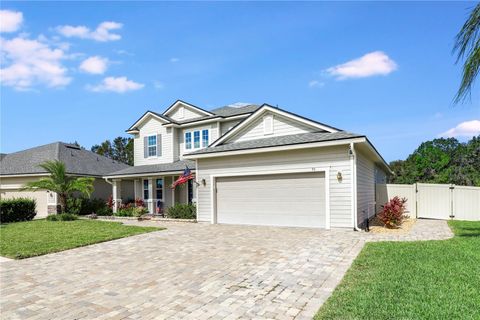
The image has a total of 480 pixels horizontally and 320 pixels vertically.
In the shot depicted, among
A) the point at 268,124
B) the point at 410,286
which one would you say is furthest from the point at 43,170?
the point at 410,286

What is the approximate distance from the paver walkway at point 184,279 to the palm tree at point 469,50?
4636mm

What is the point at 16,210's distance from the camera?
59.7 feet

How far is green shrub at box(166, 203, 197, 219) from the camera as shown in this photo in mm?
16419

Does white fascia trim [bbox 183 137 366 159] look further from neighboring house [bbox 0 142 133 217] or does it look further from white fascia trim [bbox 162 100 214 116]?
neighboring house [bbox 0 142 133 217]

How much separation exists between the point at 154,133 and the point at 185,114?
2597 millimetres

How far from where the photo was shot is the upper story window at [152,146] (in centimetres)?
2203

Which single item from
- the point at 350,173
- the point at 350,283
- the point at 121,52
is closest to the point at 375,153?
the point at 350,173

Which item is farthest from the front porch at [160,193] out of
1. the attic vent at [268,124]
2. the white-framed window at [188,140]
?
the attic vent at [268,124]

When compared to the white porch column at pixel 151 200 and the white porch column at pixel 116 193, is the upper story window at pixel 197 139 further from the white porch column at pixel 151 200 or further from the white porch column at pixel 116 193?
the white porch column at pixel 116 193

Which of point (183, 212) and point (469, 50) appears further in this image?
point (183, 212)

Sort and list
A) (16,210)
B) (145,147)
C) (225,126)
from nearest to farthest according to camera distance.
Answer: (16,210), (225,126), (145,147)

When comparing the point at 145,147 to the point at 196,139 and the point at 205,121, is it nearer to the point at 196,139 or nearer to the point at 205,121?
the point at 196,139

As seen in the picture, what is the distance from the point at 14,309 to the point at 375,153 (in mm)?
13549

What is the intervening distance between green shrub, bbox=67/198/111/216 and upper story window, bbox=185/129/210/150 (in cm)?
686
